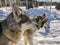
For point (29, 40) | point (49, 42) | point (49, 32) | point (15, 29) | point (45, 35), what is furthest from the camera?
point (49, 32)

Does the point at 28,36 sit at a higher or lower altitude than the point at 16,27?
lower

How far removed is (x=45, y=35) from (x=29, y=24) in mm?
1390

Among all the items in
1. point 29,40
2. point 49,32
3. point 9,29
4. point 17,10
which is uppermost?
point 17,10

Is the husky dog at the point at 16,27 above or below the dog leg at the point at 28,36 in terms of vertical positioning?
above

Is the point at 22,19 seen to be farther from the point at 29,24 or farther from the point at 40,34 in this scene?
the point at 40,34

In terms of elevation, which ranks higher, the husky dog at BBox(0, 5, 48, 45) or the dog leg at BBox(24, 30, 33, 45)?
the husky dog at BBox(0, 5, 48, 45)

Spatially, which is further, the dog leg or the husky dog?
the dog leg

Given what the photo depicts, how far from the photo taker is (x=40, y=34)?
3.26 m

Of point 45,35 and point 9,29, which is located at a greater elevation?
point 9,29

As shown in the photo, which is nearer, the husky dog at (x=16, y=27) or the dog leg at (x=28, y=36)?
the husky dog at (x=16, y=27)

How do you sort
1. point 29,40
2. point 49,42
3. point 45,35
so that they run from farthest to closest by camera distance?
point 45,35 → point 49,42 → point 29,40

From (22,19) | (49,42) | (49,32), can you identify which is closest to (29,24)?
(22,19)

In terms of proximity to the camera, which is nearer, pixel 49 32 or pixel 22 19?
pixel 22 19

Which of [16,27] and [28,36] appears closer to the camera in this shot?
[16,27]
